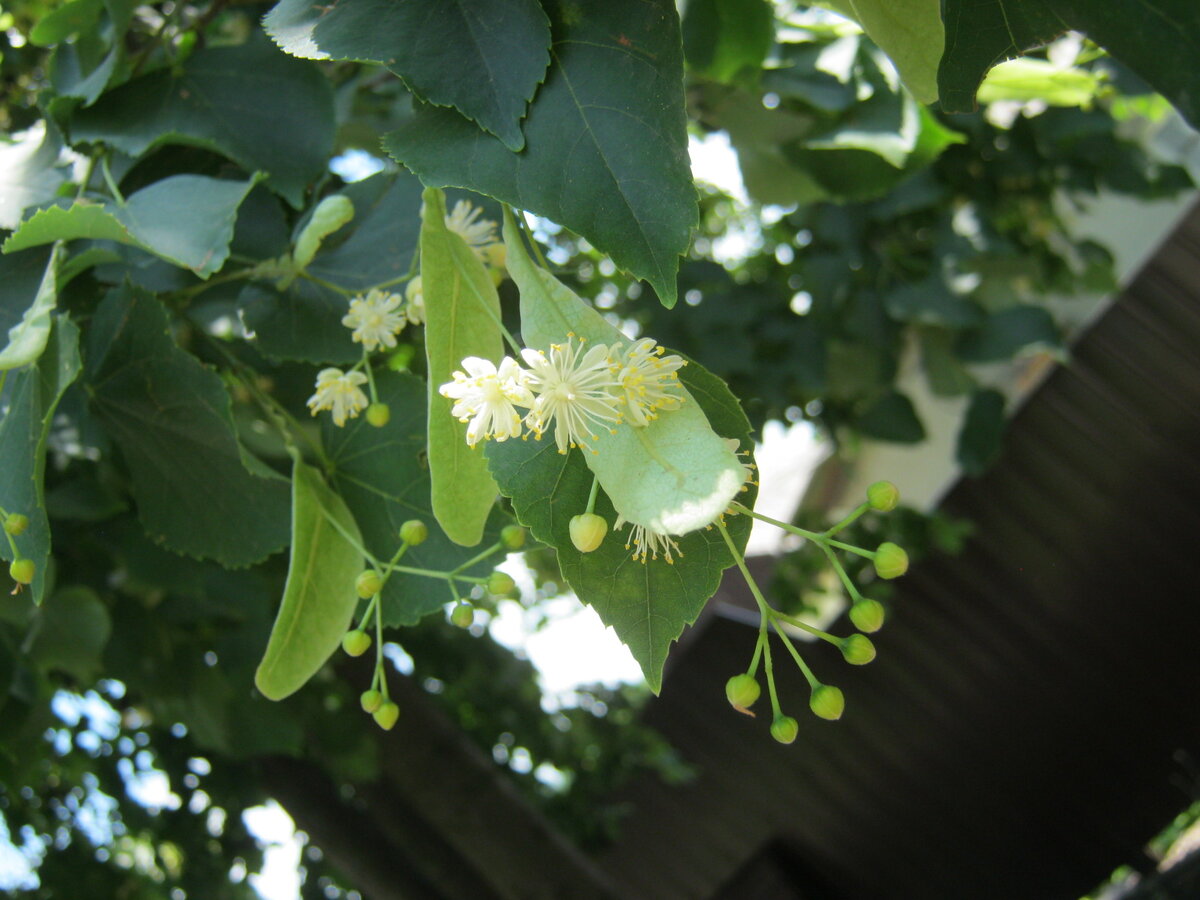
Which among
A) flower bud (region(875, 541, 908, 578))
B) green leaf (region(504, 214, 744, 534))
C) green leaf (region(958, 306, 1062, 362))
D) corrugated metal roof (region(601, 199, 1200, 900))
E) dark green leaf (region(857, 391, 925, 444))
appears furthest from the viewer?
corrugated metal roof (region(601, 199, 1200, 900))

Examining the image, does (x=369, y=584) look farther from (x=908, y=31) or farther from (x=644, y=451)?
(x=908, y=31)

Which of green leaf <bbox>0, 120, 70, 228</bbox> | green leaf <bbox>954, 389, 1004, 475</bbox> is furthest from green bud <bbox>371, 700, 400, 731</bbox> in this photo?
green leaf <bbox>954, 389, 1004, 475</bbox>

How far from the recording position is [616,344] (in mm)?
571

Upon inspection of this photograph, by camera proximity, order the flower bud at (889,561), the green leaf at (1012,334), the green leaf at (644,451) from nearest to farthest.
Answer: the green leaf at (644,451) → the flower bud at (889,561) → the green leaf at (1012,334)

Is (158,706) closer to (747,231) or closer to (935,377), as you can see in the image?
(935,377)

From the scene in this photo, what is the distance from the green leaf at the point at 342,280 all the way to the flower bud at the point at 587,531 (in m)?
0.40

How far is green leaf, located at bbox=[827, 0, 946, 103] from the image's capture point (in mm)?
586

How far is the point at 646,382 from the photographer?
554mm

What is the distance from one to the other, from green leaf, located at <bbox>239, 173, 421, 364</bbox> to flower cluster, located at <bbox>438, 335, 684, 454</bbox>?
1.07 feet

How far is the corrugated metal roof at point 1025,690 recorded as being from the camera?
245 centimetres

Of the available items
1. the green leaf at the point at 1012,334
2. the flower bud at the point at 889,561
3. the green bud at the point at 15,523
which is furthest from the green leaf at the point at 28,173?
the green leaf at the point at 1012,334

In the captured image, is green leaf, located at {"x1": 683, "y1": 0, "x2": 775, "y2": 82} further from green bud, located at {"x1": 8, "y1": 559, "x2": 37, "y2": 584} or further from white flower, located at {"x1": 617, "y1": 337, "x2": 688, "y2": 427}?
green bud, located at {"x1": 8, "y1": 559, "x2": 37, "y2": 584}

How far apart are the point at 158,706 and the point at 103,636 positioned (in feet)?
1.85

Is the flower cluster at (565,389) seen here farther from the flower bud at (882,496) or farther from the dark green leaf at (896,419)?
the dark green leaf at (896,419)
